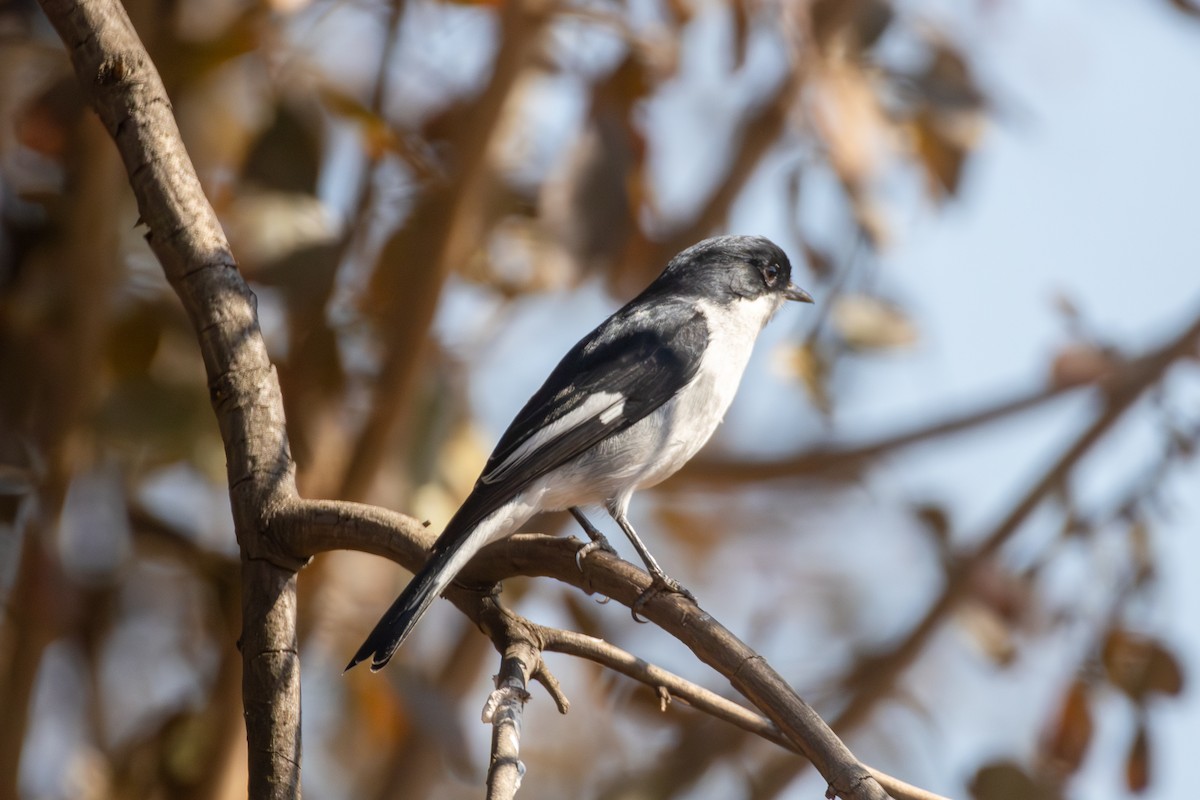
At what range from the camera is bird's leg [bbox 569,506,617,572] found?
1.89 meters

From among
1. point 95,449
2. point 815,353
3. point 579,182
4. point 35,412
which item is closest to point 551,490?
point 579,182

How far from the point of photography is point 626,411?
2576mm

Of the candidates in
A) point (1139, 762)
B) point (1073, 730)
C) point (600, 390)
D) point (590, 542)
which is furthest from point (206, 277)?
point (1073, 730)

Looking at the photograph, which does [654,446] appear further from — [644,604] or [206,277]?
[206,277]

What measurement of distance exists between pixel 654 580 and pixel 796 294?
58.8 inches

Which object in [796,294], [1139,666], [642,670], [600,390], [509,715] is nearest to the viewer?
[509,715]

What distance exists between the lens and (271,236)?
2834 mm

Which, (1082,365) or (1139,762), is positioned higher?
(1082,365)

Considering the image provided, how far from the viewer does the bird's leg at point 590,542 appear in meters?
1.89

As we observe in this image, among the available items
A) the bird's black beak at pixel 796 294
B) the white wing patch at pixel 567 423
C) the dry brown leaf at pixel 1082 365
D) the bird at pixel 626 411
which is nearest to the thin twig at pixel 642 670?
the bird at pixel 626 411

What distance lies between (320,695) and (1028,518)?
7.55 feet

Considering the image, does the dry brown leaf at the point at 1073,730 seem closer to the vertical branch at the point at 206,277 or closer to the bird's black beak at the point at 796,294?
the bird's black beak at the point at 796,294

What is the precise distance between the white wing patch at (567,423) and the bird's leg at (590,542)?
206 mm

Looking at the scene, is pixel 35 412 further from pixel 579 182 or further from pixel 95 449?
pixel 579 182
